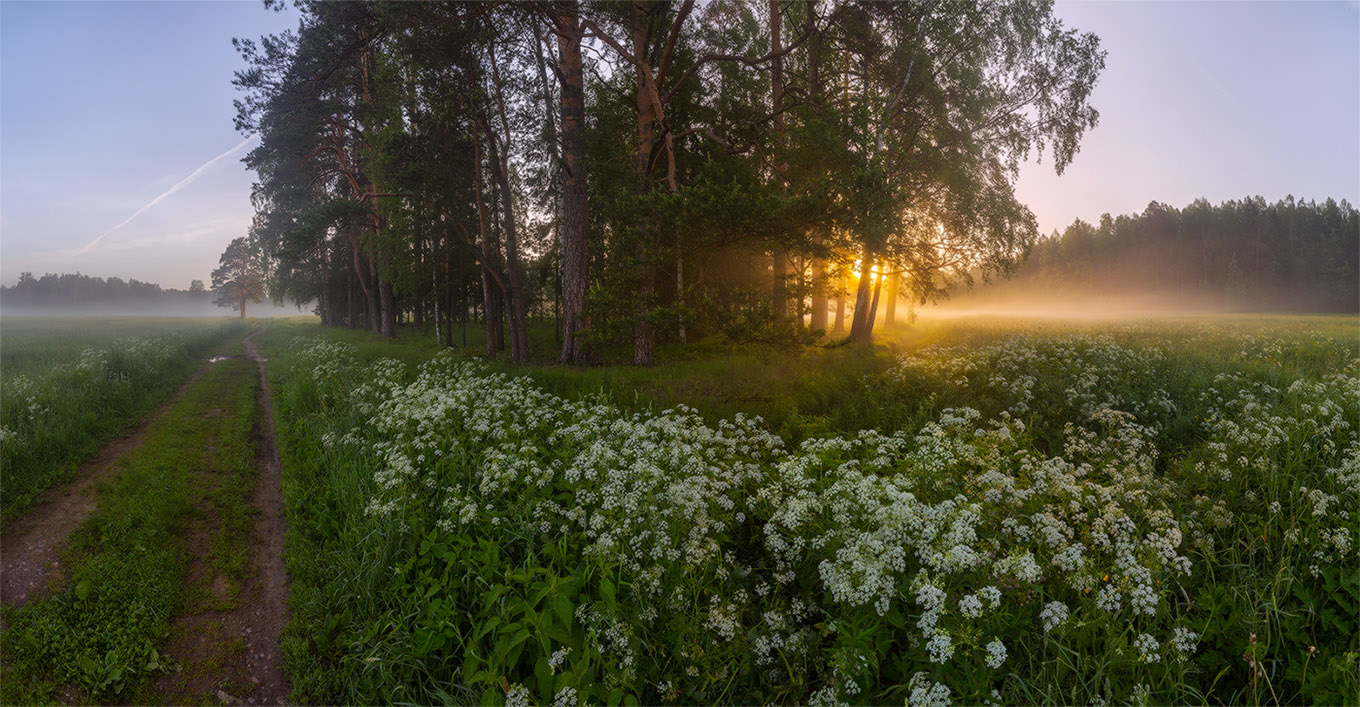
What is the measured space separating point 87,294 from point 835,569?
142m

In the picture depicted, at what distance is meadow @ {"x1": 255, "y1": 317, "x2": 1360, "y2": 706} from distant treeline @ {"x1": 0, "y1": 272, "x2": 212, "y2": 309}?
121 metres

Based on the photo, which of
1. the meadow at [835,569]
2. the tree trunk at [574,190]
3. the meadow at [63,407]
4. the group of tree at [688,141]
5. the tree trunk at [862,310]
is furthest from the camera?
the tree trunk at [862,310]

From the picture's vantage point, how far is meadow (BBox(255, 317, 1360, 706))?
11.4 ft

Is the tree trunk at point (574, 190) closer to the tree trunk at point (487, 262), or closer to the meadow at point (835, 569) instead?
the tree trunk at point (487, 262)

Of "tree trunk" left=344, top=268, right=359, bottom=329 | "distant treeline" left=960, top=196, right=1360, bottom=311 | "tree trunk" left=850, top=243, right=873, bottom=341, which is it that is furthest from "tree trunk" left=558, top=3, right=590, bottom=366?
"distant treeline" left=960, top=196, right=1360, bottom=311

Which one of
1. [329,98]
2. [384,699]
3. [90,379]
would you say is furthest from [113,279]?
[384,699]

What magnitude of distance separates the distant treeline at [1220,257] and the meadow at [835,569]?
53.8 meters

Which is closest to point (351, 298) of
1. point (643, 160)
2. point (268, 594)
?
point (643, 160)

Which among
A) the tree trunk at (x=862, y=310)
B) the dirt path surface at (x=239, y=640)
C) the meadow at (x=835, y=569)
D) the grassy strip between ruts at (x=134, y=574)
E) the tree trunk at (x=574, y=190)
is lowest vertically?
the dirt path surface at (x=239, y=640)

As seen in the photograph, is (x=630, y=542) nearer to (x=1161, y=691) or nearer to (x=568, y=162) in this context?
(x=1161, y=691)

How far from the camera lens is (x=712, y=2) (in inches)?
655

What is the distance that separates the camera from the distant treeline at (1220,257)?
175ft

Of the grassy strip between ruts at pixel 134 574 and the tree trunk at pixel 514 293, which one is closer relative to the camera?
the grassy strip between ruts at pixel 134 574

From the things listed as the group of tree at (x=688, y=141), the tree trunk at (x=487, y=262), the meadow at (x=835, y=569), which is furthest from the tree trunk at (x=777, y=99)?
the tree trunk at (x=487, y=262)
